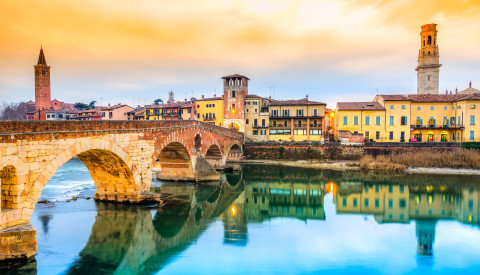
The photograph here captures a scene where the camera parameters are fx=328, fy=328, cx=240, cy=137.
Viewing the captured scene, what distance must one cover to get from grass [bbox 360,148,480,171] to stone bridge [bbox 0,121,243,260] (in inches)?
806

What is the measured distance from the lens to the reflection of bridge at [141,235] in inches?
545

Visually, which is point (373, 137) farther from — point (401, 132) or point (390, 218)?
point (390, 218)

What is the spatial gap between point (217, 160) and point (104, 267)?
26.3m

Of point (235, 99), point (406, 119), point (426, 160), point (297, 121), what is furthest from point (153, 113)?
point (426, 160)

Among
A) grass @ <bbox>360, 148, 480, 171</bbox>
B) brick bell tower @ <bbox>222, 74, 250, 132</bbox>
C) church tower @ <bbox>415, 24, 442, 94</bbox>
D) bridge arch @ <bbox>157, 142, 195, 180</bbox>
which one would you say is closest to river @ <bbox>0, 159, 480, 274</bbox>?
bridge arch @ <bbox>157, 142, 195, 180</bbox>

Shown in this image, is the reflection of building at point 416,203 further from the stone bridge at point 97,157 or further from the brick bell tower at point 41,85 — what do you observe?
the brick bell tower at point 41,85

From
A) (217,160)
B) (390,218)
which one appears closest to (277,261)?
(390,218)

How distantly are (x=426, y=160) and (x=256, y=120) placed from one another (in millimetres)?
24312

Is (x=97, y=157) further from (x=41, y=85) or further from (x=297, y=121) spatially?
(x=41, y=85)

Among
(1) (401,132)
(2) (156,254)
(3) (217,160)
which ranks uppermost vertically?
(1) (401,132)

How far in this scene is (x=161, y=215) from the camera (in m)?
20.4

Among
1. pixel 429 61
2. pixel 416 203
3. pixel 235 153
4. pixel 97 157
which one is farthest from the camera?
pixel 429 61

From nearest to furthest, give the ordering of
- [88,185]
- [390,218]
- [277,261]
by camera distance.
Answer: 1. [277,261]
2. [390,218]
3. [88,185]

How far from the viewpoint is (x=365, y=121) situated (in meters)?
47.9
